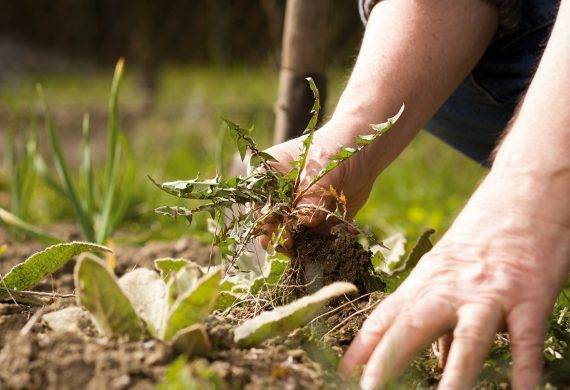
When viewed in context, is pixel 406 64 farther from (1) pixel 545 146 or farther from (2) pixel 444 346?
(2) pixel 444 346

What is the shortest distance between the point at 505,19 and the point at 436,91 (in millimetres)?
343

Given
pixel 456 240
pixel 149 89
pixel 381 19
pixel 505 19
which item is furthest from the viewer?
pixel 149 89

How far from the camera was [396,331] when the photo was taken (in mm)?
1036

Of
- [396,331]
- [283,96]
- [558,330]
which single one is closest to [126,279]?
[396,331]

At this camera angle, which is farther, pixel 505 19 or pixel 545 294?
pixel 505 19

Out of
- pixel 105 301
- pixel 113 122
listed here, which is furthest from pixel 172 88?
pixel 105 301

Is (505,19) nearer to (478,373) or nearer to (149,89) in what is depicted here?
(478,373)

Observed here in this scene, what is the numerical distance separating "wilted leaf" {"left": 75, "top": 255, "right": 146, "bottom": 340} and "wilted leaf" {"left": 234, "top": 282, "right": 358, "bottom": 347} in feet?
0.52

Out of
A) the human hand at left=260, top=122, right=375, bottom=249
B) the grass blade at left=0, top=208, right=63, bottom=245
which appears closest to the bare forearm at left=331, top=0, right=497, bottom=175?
the human hand at left=260, top=122, right=375, bottom=249

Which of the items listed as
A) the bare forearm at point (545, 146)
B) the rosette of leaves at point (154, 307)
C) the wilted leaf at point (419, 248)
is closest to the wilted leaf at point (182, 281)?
the rosette of leaves at point (154, 307)

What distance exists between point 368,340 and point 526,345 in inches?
8.7

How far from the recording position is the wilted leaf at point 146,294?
3.73 ft

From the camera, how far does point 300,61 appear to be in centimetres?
220

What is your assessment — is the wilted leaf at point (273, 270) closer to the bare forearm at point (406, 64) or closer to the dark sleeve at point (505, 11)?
the bare forearm at point (406, 64)
